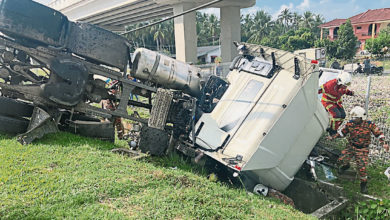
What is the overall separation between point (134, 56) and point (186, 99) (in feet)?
4.08

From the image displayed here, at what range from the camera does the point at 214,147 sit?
15.5 ft

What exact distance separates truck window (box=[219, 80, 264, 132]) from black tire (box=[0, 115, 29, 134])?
10.9 ft

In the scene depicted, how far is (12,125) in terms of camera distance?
5055 mm

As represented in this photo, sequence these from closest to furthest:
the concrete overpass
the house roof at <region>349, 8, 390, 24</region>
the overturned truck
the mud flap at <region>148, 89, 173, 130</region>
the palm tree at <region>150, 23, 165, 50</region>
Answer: the overturned truck → the mud flap at <region>148, 89, 173, 130</region> → the concrete overpass → the house roof at <region>349, 8, 390, 24</region> → the palm tree at <region>150, 23, 165, 50</region>

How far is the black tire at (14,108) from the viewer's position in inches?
198

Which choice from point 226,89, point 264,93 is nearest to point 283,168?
point 264,93

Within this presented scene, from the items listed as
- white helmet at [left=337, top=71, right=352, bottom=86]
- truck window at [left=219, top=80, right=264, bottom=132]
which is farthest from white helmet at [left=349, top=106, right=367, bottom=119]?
truck window at [left=219, top=80, right=264, bottom=132]

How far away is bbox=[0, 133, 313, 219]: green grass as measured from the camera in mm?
3199

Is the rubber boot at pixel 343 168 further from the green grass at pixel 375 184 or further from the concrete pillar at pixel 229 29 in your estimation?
the concrete pillar at pixel 229 29

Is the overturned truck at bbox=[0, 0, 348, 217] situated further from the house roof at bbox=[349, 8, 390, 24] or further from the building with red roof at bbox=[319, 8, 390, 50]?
the house roof at bbox=[349, 8, 390, 24]

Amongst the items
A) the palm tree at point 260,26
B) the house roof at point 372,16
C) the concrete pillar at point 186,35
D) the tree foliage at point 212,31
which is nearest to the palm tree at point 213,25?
the tree foliage at point 212,31

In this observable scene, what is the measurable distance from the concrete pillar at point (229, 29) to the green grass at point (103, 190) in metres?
21.4

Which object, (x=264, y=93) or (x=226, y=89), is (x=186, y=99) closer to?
(x=226, y=89)

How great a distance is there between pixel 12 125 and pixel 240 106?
3827mm
